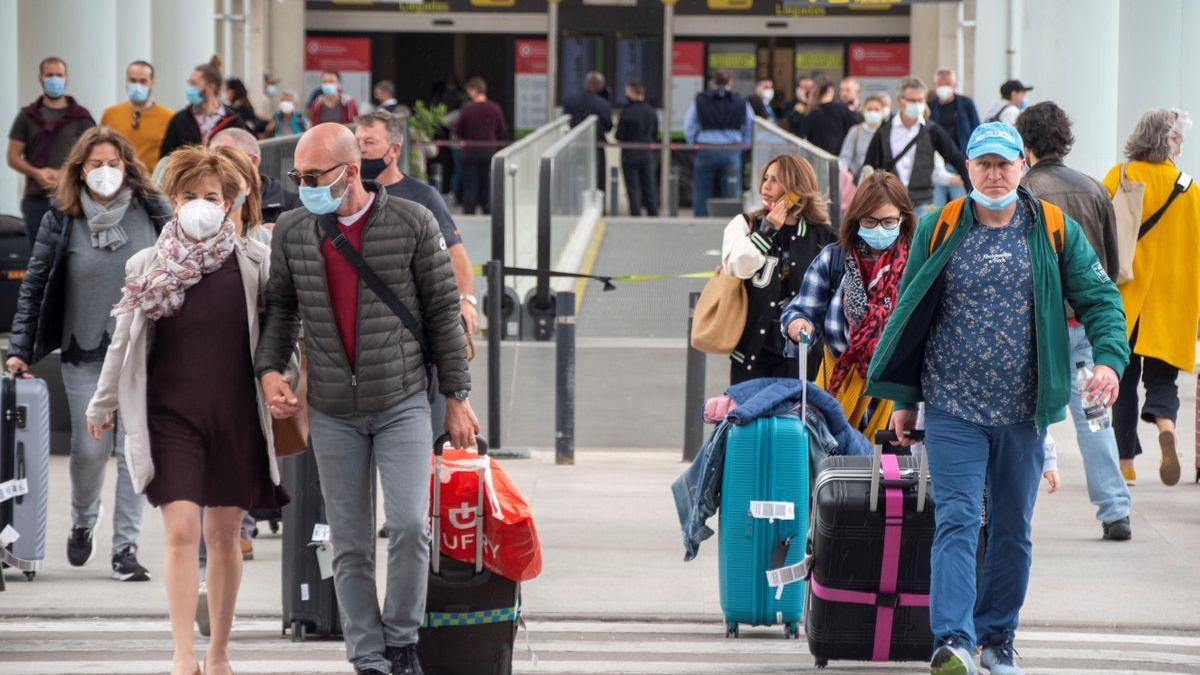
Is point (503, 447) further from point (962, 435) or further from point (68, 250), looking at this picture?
point (962, 435)

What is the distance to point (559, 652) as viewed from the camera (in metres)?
6.36

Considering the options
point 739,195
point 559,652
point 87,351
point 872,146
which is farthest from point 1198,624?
point 739,195

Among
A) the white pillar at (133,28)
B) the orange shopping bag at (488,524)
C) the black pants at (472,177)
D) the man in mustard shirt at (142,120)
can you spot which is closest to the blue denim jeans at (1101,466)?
the orange shopping bag at (488,524)

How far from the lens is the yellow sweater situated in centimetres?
884

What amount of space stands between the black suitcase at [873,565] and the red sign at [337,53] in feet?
83.7

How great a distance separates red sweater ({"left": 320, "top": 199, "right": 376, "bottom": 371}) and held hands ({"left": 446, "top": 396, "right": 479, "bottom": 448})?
0.32 metres

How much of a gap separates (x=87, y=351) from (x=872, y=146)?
973 centimetres

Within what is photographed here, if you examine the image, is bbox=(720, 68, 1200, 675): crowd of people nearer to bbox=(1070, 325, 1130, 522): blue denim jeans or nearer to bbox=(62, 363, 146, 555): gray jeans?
bbox=(1070, 325, 1130, 522): blue denim jeans

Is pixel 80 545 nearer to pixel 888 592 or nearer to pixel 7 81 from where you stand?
pixel 888 592

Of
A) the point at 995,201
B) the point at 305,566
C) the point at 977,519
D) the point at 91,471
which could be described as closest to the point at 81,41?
the point at 91,471

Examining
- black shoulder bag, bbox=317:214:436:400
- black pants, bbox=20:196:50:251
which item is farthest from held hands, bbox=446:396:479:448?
black pants, bbox=20:196:50:251

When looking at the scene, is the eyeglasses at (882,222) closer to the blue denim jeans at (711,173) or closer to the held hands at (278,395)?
the held hands at (278,395)

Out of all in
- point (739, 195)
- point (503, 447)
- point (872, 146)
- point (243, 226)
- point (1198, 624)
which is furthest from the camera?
point (739, 195)

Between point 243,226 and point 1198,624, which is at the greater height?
point 243,226
